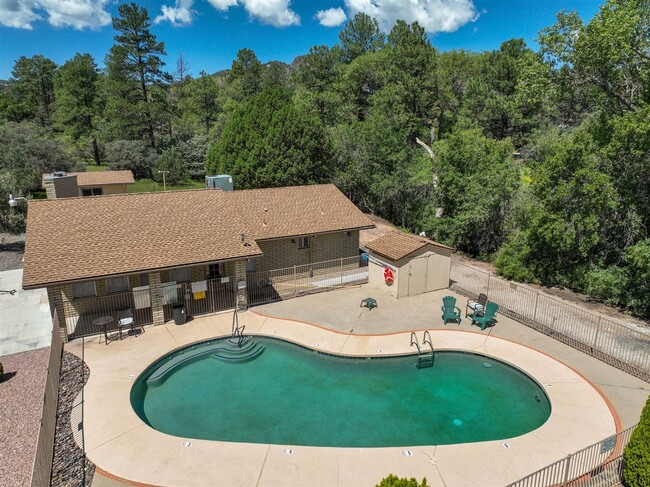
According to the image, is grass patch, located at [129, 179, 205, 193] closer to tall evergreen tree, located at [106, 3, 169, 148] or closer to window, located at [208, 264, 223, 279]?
tall evergreen tree, located at [106, 3, 169, 148]

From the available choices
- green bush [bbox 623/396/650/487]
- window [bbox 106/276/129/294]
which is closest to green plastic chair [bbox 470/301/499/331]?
Answer: green bush [bbox 623/396/650/487]

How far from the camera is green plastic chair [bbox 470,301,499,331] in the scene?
16.9m

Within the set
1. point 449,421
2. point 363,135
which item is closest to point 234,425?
point 449,421

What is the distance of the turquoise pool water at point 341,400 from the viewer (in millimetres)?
11297

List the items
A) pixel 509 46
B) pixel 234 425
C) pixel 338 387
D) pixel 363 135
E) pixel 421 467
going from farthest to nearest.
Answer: pixel 509 46, pixel 363 135, pixel 338 387, pixel 234 425, pixel 421 467

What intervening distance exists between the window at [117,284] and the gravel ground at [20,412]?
3227mm

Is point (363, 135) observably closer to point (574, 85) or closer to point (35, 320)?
point (574, 85)

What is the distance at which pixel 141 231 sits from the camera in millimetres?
17406

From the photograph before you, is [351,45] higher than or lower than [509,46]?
higher

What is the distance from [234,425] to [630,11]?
24.4 m

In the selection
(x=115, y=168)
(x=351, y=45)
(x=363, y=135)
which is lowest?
(x=115, y=168)

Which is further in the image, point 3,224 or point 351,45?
point 351,45

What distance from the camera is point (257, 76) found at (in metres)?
67.6

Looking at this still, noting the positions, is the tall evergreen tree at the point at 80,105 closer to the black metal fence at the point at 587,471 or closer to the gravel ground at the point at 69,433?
the gravel ground at the point at 69,433
